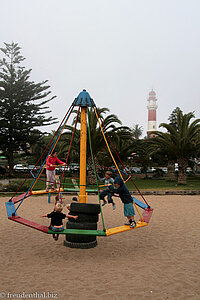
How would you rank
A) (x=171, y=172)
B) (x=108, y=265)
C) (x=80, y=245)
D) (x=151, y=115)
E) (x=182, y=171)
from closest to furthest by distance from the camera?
(x=108, y=265) < (x=80, y=245) < (x=182, y=171) < (x=171, y=172) < (x=151, y=115)

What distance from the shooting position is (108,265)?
16.8ft

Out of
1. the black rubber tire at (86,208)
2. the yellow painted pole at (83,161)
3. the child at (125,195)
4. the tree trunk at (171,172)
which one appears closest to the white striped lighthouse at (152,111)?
the tree trunk at (171,172)

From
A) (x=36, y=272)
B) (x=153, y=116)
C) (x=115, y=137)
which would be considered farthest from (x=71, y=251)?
(x=153, y=116)

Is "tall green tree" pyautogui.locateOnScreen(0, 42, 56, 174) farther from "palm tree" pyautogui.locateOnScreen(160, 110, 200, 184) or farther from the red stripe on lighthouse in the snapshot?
the red stripe on lighthouse

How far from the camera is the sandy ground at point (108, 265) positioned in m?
4.04

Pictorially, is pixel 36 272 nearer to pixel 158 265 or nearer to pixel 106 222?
pixel 158 265

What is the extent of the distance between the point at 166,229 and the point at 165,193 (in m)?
8.40

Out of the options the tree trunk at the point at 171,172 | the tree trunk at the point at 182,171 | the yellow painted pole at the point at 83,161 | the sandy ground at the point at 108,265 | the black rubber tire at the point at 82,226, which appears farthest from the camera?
the tree trunk at the point at 171,172

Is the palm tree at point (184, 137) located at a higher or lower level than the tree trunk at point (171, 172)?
higher

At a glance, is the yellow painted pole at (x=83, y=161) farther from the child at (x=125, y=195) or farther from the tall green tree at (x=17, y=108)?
the tall green tree at (x=17, y=108)

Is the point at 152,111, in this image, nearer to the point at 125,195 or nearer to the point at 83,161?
the point at 83,161

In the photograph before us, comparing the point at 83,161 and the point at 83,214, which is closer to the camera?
the point at 83,214

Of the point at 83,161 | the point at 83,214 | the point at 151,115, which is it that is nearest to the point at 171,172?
the point at 83,161

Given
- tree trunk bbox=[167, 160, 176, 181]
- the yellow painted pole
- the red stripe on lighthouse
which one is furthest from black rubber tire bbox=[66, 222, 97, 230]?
the red stripe on lighthouse
